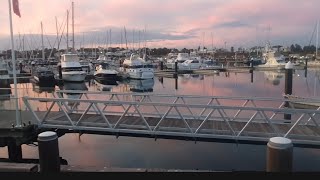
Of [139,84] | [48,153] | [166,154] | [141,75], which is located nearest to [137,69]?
[141,75]

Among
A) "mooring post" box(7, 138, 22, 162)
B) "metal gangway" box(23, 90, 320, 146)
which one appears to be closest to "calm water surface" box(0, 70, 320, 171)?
"metal gangway" box(23, 90, 320, 146)

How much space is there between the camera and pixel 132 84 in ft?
171

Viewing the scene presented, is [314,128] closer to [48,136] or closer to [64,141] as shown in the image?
[48,136]

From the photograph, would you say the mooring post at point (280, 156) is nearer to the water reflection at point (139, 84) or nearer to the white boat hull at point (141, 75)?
the water reflection at point (139, 84)

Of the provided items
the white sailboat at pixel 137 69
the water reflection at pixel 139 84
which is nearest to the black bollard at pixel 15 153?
the water reflection at pixel 139 84

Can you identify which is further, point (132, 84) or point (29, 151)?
point (132, 84)

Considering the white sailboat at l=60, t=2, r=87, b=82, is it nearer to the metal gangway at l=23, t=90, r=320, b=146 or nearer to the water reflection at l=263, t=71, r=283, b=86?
the water reflection at l=263, t=71, r=283, b=86

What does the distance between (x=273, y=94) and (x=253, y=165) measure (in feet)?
88.2

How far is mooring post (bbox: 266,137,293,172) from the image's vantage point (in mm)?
5094

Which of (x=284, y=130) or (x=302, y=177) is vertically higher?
(x=302, y=177)

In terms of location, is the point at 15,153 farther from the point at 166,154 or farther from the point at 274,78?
the point at 274,78

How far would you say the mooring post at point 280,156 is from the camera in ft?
16.7

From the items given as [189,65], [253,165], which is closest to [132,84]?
[189,65]

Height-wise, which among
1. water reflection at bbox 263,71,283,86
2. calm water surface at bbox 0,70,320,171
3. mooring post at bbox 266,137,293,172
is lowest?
water reflection at bbox 263,71,283,86
